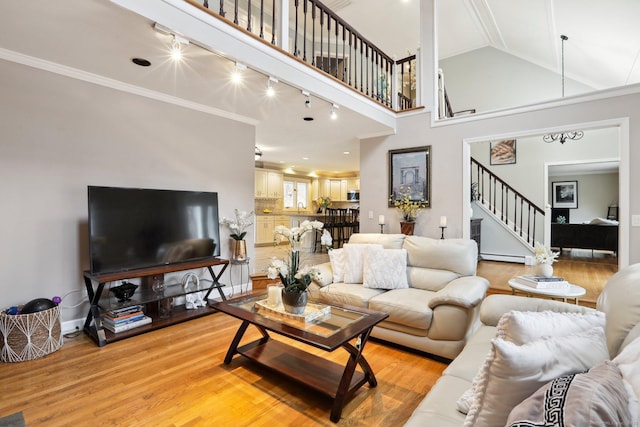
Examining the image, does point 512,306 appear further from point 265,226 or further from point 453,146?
point 265,226

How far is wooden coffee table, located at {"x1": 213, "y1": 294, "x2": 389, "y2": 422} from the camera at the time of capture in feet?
6.23

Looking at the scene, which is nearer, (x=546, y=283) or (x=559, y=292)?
(x=559, y=292)

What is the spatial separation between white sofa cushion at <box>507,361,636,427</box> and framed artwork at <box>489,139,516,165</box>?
7296 mm

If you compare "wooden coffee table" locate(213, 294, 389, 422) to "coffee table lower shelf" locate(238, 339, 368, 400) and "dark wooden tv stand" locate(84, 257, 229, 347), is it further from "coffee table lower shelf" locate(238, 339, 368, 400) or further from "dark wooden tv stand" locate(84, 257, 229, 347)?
"dark wooden tv stand" locate(84, 257, 229, 347)

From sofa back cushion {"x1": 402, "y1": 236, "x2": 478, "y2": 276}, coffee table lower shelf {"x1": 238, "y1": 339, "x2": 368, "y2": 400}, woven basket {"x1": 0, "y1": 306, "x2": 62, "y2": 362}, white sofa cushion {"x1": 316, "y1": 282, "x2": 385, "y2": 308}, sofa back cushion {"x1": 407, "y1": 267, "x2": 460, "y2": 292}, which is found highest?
sofa back cushion {"x1": 402, "y1": 236, "x2": 478, "y2": 276}

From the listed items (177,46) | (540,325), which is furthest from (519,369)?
(177,46)

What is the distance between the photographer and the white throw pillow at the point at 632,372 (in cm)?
72

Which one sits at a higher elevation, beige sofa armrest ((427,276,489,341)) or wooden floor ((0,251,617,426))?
beige sofa armrest ((427,276,489,341))

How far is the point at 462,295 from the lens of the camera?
2.46 meters

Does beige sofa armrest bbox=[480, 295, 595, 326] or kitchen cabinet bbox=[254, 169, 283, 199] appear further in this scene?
kitchen cabinet bbox=[254, 169, 283, 199]

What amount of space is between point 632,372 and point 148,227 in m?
3.65

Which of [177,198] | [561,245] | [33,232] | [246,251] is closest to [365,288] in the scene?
[246,251]

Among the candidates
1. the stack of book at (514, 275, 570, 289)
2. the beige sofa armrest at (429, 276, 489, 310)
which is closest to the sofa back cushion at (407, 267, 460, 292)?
the beige sofa armrest at (429, 276, 489, 310)

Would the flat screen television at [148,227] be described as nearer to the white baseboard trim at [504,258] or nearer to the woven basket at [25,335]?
the woven basket at [25,335]
